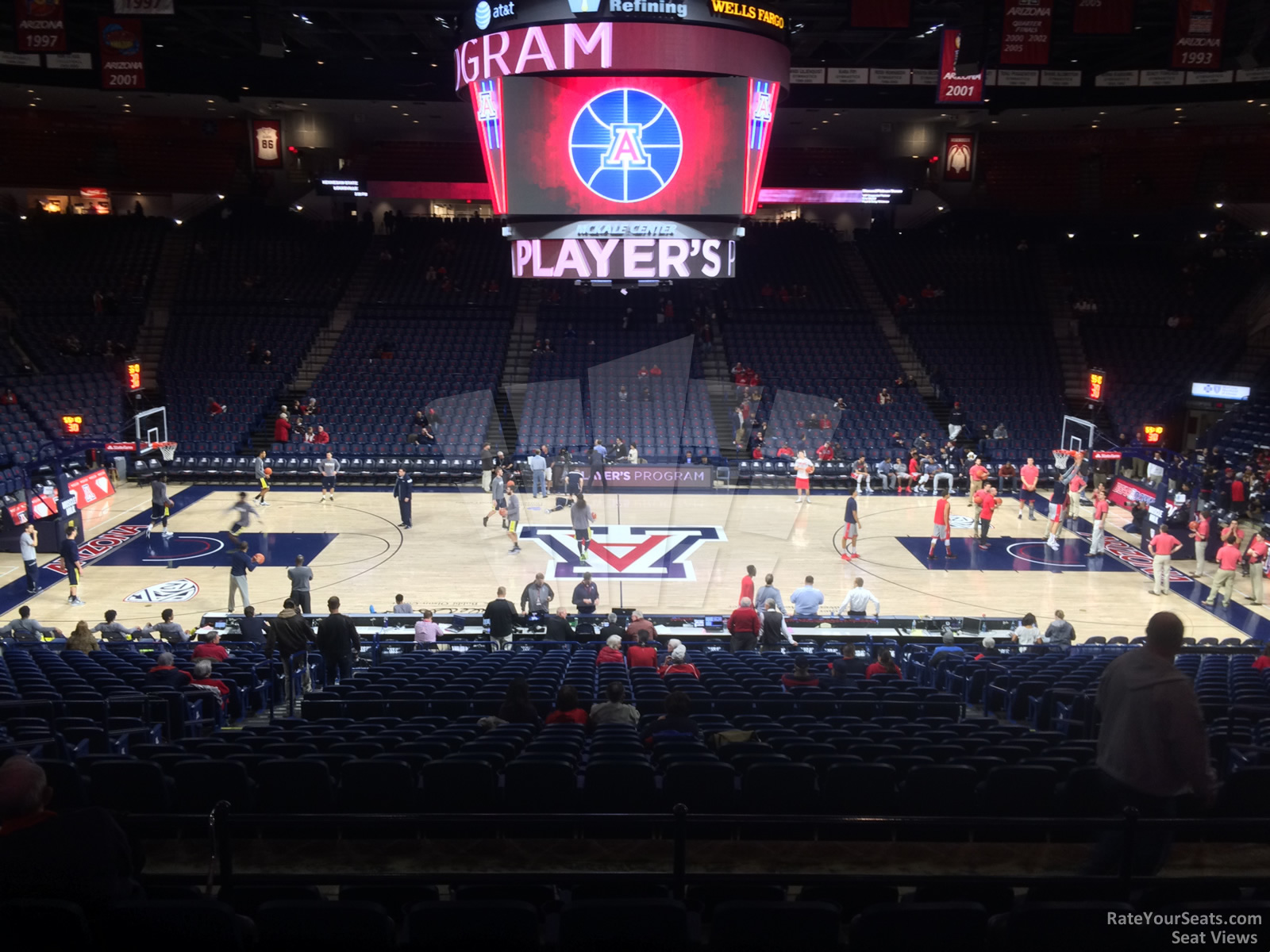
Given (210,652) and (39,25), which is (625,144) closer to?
(39,25)

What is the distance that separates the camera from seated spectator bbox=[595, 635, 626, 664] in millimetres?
12266

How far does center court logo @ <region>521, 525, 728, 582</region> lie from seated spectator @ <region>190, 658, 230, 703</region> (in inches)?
377

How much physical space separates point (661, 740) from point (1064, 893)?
124 inches

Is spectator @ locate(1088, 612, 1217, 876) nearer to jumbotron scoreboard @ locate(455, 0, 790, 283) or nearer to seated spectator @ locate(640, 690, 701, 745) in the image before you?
seated spectator @ locate(640, 690, 701, 745)

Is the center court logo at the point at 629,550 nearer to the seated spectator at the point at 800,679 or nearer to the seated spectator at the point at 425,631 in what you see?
the seated spectator at the point at 425,631

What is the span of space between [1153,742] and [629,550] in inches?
676

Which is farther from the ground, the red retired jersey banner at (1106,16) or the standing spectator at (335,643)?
the red retired jersey banner at (1106,16)

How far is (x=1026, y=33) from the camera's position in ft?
61.2

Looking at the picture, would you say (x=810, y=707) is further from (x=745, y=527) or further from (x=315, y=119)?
(x=315, y=119)

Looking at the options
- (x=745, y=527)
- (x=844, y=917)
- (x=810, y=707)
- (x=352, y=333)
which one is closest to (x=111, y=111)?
(x=352, y=333)

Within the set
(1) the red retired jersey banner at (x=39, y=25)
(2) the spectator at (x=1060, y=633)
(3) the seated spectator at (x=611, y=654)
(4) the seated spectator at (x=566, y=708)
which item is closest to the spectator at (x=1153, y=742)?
(4) the seated spectator at (x=566, y=708)

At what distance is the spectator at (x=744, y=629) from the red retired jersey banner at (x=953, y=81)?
46.2 ft

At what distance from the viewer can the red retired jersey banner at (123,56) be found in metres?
22.1

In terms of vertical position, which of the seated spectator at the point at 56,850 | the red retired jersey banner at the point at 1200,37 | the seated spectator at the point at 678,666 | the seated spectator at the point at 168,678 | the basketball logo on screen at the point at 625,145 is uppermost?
the red retired jersey banner at the point at 1200,37
